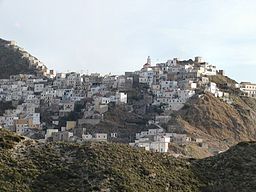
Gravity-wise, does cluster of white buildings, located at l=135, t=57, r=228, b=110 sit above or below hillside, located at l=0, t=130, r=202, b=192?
above

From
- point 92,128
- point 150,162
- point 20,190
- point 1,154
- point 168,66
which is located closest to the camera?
point 20,190

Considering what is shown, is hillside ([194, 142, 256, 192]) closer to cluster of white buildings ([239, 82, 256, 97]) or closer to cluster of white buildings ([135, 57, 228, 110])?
cluster of white buildings ([135, 57, 228, 110])

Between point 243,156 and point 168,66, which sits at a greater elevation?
point 168,66

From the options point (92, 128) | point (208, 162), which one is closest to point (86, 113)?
point (92, 128)

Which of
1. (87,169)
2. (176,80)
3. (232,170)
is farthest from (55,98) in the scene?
(87,169)

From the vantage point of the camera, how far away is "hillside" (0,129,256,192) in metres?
22.8

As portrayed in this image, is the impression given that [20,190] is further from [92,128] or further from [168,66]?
[168,66]

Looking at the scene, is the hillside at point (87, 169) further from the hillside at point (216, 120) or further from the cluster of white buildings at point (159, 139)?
the hillside at point (216, 120)

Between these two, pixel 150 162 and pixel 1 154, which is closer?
pixel 1 154

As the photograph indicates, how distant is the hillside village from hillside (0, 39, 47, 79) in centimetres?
811

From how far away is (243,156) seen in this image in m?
27.6

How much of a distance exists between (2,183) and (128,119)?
7314 cm

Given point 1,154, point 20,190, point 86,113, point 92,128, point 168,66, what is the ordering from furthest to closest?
1. point 168,66
2. point 86,113
3. point 92,128
4. point 1,154
5. point 20,190

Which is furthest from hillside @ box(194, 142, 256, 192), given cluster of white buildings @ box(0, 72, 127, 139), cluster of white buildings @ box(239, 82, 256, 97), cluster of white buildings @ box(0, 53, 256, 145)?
cluster of white buildings @ box(239, 82, 256, 97)
